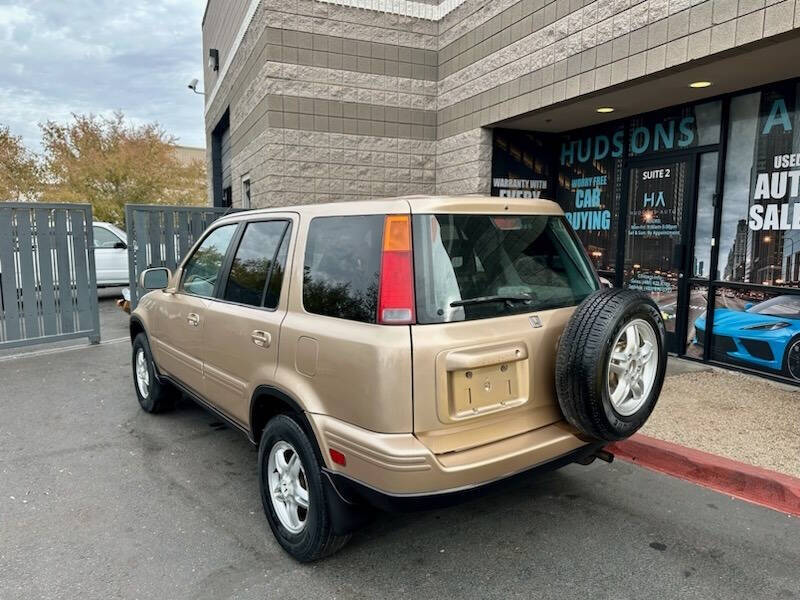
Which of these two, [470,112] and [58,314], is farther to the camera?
[470,112]

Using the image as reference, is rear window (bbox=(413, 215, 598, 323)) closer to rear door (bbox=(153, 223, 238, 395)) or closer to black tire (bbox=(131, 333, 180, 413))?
rear door (bbox=(153, 223, 238, 395))

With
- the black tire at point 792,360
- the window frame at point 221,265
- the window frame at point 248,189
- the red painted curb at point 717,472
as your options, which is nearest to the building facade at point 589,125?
the black tire at point 792,360

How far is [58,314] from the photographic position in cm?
799

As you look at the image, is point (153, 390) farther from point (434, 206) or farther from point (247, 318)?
point (434, 206)

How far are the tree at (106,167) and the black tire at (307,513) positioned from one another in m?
26.2

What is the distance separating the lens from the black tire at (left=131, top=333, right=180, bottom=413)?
5.06 m

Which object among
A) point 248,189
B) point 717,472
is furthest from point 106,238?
point 717,472

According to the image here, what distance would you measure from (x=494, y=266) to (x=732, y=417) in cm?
329

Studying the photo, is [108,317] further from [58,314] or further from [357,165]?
[357,165]

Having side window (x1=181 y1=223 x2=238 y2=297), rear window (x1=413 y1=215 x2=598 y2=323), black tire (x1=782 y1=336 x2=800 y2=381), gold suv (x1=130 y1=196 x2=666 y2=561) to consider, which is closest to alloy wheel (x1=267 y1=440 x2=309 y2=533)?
gold suv (x1=130 y1=196 x2=666 y2=561)

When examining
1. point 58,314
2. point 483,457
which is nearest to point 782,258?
point 483,457

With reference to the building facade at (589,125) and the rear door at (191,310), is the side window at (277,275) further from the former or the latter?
the building facade at (589,125)

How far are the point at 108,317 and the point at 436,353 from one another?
10.2 meters

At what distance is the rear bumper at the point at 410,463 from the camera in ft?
7.89
